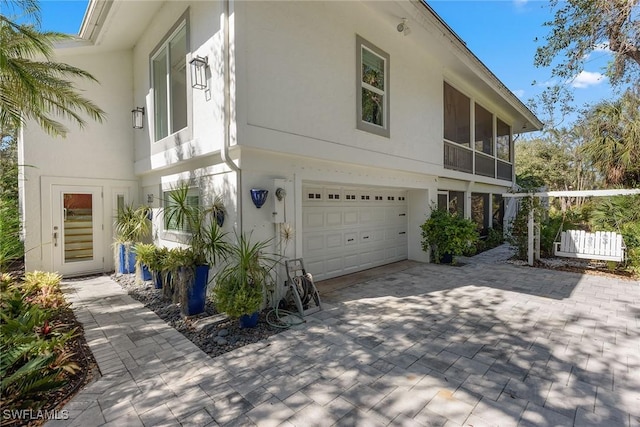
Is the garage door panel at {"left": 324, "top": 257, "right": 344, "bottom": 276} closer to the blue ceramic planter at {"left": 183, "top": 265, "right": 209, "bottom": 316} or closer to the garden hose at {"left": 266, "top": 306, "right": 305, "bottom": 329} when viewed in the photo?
the garden hose at {"left": 266, "top": 306, "right": 305, "bottom": 329}

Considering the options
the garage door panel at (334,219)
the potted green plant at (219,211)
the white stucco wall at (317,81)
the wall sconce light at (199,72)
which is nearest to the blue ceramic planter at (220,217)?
the potted green plant at (219,211)

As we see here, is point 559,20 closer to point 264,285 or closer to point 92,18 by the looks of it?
point 264,285

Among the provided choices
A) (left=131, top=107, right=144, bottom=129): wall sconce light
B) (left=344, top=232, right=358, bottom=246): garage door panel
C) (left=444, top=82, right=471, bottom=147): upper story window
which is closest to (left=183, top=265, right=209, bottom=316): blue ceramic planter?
(left=344, top=232, right=358, bottom=246): garage door panel

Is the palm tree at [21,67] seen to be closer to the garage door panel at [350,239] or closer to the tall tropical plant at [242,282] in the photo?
the tall tropical plant at [242,282]

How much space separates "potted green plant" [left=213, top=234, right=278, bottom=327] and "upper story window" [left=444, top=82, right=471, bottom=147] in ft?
30.3

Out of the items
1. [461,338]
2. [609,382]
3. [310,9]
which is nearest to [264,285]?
[461,338]

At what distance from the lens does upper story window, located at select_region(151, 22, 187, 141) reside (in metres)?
7.23

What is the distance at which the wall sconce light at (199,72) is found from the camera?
18.6 feet

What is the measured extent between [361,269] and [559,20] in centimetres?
933

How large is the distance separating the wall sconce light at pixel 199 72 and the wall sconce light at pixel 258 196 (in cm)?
233

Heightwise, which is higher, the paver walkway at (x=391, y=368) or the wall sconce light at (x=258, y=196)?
the wall sconce light at (x=258, y=196)

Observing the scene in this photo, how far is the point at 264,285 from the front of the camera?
17.0ft

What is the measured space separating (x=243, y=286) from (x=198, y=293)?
124 centimetres

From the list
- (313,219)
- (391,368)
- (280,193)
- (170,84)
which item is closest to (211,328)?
(280,193)
